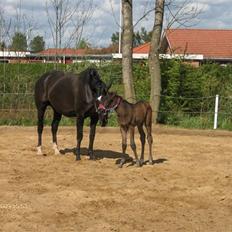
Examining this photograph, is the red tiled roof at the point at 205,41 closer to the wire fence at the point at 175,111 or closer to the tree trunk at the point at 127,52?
the wire fence at the point at 175,111

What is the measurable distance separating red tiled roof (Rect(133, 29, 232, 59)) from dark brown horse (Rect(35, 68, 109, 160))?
3175 cm

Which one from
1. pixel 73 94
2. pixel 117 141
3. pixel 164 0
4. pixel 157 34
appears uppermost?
pixel 164 0

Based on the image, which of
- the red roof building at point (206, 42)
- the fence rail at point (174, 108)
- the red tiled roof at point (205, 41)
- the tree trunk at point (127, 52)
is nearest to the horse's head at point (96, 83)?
the fence rail at point (174, 108)

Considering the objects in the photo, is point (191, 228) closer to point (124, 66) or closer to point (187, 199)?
point (187, 199)

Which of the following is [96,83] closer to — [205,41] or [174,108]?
[174,108]

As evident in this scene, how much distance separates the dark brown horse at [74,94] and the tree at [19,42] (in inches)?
393

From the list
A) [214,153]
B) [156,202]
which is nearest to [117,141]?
[214,153]

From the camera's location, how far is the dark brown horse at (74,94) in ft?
33.5

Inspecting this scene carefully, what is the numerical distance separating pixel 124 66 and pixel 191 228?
12449 millimetres

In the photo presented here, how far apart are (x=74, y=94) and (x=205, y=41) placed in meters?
36.7

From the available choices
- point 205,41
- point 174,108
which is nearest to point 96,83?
point 174,108

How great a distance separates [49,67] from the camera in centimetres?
2250

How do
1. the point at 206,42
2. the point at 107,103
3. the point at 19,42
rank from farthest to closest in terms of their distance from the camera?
the point at 206,42
the point at 19,42
the point at 107,103

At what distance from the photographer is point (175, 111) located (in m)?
18.8
